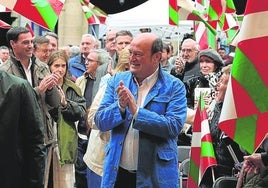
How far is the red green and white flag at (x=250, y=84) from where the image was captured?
4383mm

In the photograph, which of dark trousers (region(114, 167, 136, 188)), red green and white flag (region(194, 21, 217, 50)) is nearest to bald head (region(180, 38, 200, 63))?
red green and white flag (region(194, 21, 217, 50))

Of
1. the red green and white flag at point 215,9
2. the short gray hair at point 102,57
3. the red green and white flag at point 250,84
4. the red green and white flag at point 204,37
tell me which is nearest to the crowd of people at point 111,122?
the short gray hair at point 102,57

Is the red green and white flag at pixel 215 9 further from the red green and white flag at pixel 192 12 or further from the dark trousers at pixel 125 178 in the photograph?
the dark trousers at pixel 125 178

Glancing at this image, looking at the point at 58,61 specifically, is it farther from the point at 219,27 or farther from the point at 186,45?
the point at 219,27

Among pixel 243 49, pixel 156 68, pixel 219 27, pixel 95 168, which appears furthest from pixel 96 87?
pixel 243 49

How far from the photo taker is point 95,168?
8047mm

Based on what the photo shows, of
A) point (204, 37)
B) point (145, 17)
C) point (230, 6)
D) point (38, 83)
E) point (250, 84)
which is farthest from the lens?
point (230, 6)

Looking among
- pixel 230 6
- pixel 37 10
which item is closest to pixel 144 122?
pixel 37 10

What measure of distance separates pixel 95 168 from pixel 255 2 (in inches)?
155

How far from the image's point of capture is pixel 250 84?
14.5 ft

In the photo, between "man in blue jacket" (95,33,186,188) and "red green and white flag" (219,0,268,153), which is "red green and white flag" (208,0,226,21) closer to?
"man in blue jacket" (95,33,186,188)

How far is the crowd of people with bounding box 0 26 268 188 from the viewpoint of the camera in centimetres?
532

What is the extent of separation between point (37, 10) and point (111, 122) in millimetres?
3220

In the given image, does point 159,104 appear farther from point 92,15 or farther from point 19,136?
point 92,15
